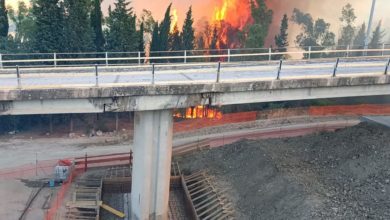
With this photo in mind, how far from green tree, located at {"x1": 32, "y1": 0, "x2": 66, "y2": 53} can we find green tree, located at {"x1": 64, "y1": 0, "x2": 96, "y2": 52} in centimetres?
62

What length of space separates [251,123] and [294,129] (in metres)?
4.86

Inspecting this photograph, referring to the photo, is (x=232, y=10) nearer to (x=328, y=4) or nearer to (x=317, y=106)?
(x=328, y=4)

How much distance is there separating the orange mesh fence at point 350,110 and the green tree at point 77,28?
1073 inches

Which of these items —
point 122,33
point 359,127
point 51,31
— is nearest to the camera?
point 359,127

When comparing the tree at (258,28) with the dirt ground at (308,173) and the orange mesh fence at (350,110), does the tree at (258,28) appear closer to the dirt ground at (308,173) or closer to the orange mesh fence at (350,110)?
the orange mesh fence at (350,110)

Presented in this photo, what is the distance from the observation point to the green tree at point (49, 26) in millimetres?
39500

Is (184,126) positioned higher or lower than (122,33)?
lower

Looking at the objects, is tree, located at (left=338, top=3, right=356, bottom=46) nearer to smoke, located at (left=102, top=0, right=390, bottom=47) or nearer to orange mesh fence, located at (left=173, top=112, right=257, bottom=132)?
smoke, located at (left=102, top=0, right=390, bottom=47)

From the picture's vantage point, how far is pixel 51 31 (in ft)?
132

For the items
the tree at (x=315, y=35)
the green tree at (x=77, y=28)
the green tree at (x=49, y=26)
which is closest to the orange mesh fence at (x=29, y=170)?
the green tree at (x=49, y=26)

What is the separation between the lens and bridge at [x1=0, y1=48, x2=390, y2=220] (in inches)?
732

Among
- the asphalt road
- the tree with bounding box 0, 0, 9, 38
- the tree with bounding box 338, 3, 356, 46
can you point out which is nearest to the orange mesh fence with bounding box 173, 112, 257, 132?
the asphalt road

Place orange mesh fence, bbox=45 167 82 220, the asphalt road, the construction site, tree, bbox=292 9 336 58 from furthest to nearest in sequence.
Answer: tree, bbox=292 9 336 58 → orange mesh fence, bbox=45 167 82 220 → the construction site → the asphalt road

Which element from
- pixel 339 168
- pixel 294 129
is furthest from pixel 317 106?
pixel 339 168
